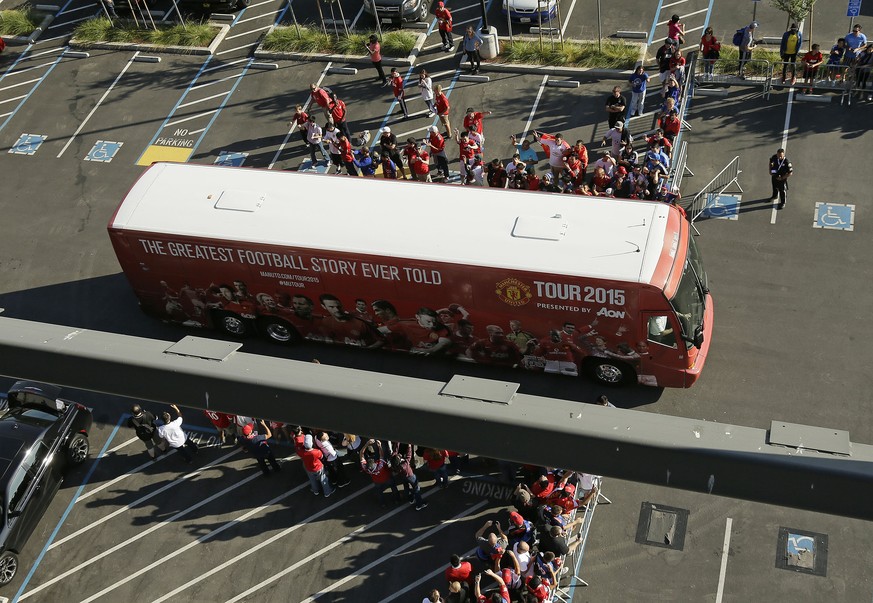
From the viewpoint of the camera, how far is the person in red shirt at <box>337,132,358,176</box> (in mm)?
24688

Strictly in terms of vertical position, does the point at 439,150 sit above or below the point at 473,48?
below

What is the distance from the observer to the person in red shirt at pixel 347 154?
24.7 meters

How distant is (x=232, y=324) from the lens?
21.8 meters

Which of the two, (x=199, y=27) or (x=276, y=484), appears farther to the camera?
(x=199, y=27)

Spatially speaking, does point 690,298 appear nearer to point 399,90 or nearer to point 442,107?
point 442,107

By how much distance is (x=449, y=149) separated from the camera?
88.1 feet

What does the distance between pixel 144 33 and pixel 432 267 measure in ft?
66.5

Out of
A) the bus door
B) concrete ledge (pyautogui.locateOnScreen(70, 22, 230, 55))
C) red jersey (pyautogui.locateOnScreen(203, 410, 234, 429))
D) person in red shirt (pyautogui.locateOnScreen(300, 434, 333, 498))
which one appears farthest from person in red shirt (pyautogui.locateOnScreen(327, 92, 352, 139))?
the bus door

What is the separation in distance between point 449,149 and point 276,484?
1208 centimetres

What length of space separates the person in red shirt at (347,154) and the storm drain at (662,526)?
12644mm

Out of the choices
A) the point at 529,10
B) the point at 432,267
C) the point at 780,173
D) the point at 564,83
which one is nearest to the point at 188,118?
the point at 529,10

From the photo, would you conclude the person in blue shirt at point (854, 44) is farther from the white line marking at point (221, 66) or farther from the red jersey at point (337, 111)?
the white line marking at point (221, 66)

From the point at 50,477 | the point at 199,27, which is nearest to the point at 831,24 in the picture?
the point at 199,27

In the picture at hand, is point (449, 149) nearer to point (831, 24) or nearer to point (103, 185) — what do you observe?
point (103, 185)
